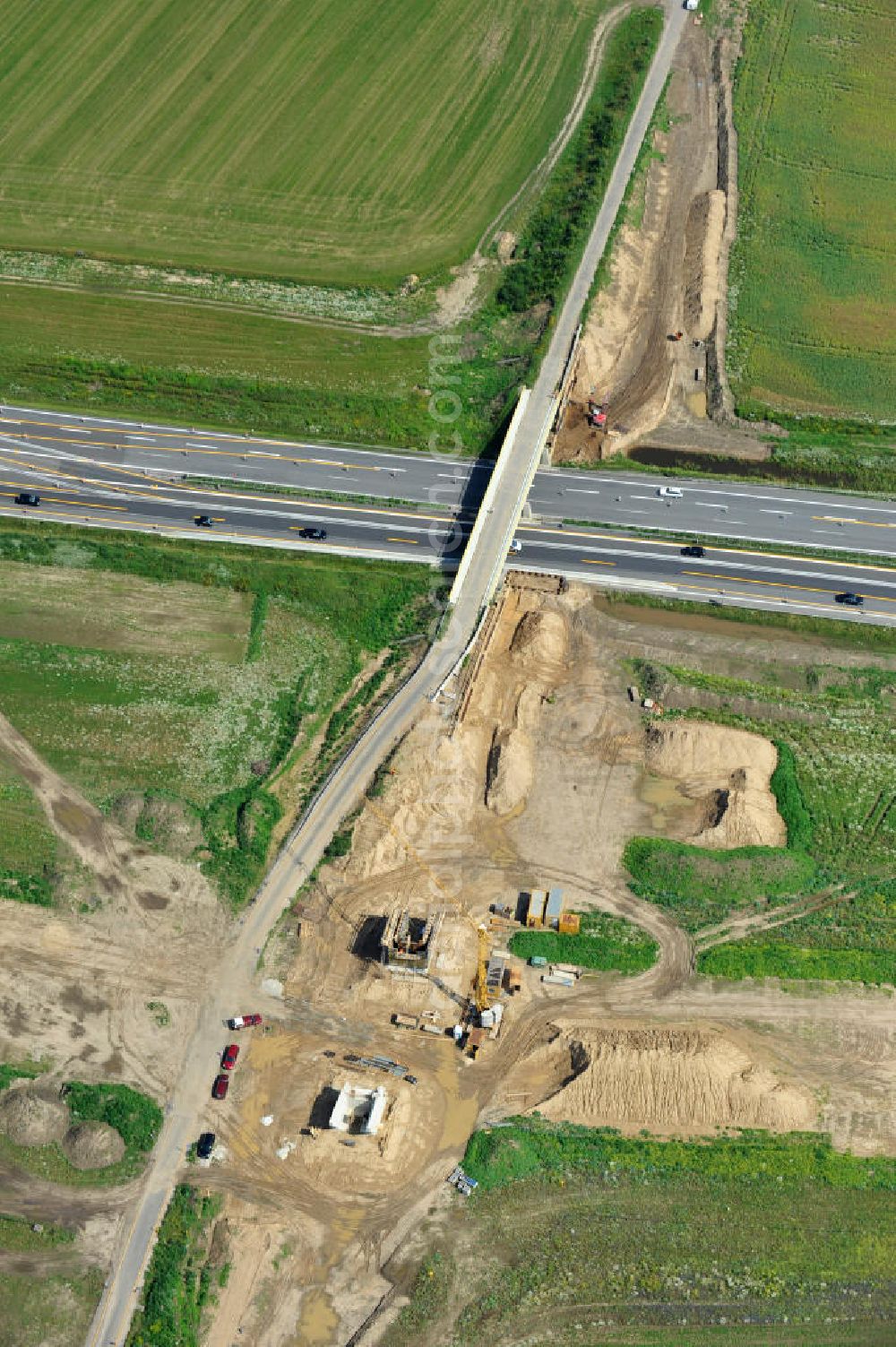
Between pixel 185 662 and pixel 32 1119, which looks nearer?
pixel 32 1119

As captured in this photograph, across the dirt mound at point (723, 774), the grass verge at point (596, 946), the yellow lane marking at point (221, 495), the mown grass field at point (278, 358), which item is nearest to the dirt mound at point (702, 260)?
the mown grass field at point (278, 358)

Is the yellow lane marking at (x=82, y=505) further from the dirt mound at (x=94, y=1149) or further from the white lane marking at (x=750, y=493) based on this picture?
the dirt mound at (x=94, y=1149)

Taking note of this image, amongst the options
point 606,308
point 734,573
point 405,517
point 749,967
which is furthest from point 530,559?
point 749,967

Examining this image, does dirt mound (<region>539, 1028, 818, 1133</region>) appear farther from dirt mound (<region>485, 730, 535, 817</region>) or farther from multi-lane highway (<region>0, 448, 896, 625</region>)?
multi-lane highway (<region>0, 448, 896, 625</region>)

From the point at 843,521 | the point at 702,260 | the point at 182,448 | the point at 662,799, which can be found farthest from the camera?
the point at 702,260

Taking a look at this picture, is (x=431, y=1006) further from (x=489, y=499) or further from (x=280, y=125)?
(x=280, y=125)

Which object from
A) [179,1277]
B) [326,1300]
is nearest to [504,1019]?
[326,1300]

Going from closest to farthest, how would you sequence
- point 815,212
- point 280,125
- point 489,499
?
1. point 489,499
2. point 815,212
3. point 280,125
